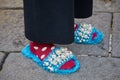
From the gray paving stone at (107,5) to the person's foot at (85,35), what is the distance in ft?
1.94

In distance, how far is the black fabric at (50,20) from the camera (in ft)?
5.87

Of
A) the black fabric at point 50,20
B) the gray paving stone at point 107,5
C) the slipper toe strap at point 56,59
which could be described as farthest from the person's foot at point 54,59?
the gray paving stone at point 107,5

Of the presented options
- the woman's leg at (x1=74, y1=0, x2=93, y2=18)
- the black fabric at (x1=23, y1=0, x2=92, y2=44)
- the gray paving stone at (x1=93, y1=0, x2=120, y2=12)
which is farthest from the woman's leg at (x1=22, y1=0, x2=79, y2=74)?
the gray paving stone at (x1=93, y1=0, x2=120, y2=12)

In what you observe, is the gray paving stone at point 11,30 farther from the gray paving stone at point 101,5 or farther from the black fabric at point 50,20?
the black fabric at point 50,20

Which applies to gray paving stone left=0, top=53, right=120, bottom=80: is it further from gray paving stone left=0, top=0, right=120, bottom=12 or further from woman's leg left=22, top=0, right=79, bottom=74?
gray paving stone left=0, top=0, right=120, bottom=12

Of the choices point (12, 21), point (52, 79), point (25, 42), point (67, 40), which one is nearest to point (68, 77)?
point (52, 79)

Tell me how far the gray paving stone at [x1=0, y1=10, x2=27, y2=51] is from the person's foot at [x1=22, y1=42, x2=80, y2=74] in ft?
0.88

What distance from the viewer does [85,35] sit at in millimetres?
2270

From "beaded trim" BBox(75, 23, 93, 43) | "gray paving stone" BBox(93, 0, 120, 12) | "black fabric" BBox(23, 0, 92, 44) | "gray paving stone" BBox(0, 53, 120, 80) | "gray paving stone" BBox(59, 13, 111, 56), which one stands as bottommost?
"gray paving stone" BBox(0, 53, 120, 80)

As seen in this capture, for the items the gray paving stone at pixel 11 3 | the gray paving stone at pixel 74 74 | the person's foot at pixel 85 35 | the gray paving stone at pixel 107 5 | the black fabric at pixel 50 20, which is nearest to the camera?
the black fabric at pixel 50 20

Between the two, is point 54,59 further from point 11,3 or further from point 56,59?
point 11,3

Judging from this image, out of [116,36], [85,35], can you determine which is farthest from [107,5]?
[85,35]

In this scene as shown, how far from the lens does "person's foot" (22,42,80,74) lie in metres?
1.98

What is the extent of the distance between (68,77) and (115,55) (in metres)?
0.40
